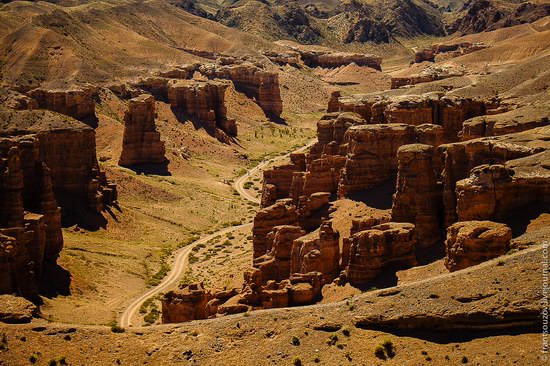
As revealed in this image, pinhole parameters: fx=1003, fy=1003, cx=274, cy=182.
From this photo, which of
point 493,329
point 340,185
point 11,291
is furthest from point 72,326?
point 340,185

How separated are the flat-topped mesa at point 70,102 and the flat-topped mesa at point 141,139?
28.2ft

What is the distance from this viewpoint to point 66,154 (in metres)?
77.4

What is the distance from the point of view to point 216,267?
234ft

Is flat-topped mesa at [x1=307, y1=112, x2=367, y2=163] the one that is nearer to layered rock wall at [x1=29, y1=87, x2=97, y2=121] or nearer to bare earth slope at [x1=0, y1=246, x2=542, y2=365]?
bare earth slope at [x1=0, y1=246, x2=542, y2=365]

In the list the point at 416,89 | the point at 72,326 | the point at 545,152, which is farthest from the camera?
the point at 416,89

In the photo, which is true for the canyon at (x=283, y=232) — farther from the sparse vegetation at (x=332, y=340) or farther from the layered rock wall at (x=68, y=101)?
the layered rock wall at (x=68, y=101)

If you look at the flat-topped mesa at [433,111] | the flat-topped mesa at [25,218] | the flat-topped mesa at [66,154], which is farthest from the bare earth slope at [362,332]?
the flat-topped mesa at [66,154]

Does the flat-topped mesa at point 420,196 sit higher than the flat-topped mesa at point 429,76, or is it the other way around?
the flat-topped mesa at point 429,76

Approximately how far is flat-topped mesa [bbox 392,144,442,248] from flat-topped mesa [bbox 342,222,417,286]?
2.61 m

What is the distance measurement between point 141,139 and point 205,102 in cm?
2728

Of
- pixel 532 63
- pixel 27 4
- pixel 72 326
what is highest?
pixel 27 4

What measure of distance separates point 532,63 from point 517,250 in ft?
208

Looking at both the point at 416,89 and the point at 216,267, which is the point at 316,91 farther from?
the point at 216,267

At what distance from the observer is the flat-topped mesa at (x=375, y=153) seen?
63219mm
